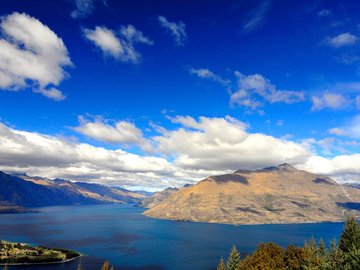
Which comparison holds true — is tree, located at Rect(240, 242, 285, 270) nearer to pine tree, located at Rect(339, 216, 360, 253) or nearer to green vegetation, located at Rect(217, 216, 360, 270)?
green vegetation, located at Rect(217, 216, 360, 270)

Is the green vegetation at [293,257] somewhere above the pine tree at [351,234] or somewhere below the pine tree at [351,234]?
below

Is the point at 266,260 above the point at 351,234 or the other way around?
the other way around

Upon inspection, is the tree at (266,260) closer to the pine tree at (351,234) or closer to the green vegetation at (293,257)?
the green vegetation at (293,257)

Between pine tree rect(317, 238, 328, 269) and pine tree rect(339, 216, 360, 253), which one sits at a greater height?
pine tree rect(339, 216, 360, 253)

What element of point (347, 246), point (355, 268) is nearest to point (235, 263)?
point (347, 246)

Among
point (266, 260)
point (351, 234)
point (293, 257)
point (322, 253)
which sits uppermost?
point (351, 234)

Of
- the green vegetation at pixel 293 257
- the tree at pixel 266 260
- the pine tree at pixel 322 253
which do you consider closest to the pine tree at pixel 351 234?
the green vegetation at pixel 293 257

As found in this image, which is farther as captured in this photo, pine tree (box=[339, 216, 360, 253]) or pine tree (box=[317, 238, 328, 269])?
pine tree (box=[339, 216, 360, 253])

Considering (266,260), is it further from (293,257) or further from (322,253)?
(322,253)

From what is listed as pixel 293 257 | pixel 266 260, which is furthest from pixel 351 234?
pixel 266 260

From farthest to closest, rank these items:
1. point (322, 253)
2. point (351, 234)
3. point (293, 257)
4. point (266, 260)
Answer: point (322, 253) → point (293, 257) → point (351, 234) → point (266, 260)

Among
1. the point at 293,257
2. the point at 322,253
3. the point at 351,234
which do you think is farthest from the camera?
the point at 322,253

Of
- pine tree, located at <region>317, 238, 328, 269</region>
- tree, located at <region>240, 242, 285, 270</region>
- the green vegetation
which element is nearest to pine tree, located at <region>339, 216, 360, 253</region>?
the green vegetation

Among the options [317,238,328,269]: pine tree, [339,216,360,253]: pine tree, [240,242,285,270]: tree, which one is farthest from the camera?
[339,216,360,253]: pine tree
